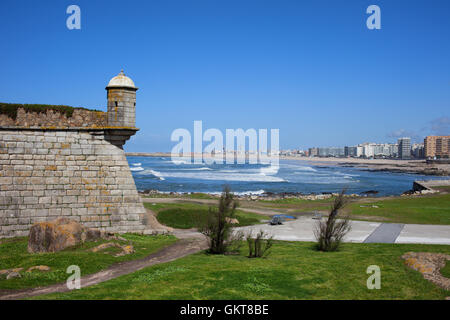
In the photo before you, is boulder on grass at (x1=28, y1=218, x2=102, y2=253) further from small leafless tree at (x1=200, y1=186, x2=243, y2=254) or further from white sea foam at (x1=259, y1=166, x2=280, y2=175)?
white sea foam at (x1=259, y1=166, x2=280, y2=175)

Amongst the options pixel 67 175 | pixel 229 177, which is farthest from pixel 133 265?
pixel 229 177

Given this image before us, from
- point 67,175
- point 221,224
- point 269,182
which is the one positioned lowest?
point 269,182

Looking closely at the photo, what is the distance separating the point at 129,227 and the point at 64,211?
10.3ft

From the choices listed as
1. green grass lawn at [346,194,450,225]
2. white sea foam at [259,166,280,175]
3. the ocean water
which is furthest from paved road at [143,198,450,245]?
white sea foam at [259,166,280,175]

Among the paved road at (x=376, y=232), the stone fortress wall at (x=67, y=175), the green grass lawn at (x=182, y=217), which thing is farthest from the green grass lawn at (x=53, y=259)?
the paved road at (x=376, y=232)

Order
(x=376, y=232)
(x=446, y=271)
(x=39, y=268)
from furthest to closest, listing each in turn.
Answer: (x=376, y=232)
(x=39, y=268)
(x=446, y=271)

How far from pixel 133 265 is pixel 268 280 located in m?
5.25

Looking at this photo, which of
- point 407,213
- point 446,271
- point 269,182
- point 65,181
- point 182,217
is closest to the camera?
point 446,271

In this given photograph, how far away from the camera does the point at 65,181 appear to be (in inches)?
685

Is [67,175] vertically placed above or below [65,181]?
above

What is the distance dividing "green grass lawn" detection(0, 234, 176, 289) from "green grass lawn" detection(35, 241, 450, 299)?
1.72 m

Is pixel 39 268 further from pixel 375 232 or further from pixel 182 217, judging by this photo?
pixel 375 232

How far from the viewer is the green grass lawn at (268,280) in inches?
359
